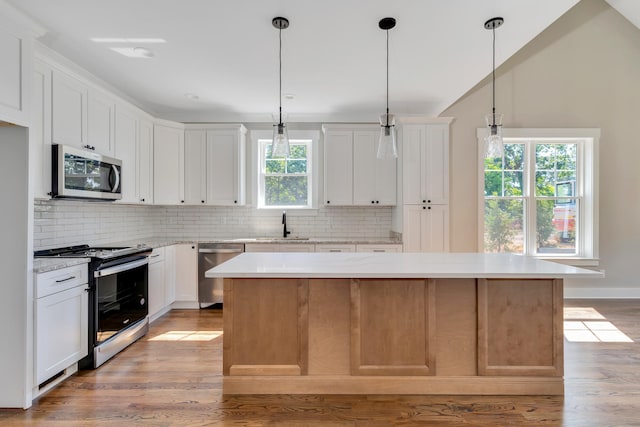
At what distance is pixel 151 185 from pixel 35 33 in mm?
2159

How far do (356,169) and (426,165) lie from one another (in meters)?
0.90

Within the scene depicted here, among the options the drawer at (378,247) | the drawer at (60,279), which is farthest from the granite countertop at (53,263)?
the drawer at (378,247)

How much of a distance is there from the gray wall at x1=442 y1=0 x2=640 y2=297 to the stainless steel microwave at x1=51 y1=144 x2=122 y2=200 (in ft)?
13.7

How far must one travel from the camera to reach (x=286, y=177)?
4.94 metres

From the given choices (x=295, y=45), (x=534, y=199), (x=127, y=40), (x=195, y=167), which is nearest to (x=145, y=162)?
(x=195, y=167)

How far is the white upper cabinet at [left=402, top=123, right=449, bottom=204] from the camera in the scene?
4254 mm

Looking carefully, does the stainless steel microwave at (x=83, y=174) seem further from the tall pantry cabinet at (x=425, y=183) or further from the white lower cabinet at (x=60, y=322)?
→ the tall pantry cabinet at (x=425, y=183)

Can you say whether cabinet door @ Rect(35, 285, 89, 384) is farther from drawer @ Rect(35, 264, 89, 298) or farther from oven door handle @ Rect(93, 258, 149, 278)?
oven door handle @ Rect(93, 258, 149, 278)

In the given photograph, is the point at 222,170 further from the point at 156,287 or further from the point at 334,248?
the point at 334,248

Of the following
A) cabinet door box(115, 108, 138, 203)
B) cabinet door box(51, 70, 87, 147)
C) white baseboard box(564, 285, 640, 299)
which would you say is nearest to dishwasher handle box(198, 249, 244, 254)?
cabinet door box(115, 108, 138, 203)

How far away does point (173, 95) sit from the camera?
4047mm

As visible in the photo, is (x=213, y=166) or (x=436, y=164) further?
(x=213, y=166)

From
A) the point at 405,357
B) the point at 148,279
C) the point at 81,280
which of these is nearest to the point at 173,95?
the point at 148,279

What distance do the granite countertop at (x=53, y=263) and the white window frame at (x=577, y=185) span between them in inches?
180
